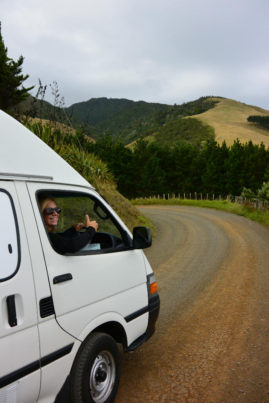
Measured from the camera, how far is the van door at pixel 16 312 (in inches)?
87.7

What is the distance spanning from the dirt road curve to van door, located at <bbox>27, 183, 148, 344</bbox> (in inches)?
25.4

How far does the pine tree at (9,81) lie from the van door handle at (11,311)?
86.7 ft

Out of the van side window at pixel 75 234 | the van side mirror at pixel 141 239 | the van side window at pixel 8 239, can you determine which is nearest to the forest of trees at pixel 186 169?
the van side window at pixel 75 234

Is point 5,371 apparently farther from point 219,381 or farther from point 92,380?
point 219,381

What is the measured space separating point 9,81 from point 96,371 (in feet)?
88.4

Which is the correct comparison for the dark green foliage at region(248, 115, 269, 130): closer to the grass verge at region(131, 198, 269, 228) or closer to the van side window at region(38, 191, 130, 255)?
the grass verge at region(131, 198, 269, 228)

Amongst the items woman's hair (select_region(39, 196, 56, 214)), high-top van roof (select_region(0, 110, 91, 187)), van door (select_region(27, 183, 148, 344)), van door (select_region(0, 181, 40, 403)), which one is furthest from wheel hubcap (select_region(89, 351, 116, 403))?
high-top van roof (select_region(0, 110, 91, 187))

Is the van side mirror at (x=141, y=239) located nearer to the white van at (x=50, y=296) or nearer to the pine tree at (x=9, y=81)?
the white van at (x=50, y=296)

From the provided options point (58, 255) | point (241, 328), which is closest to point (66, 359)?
point (58, 255)

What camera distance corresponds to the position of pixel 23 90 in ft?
92.7

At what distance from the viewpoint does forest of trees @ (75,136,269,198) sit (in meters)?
59.4

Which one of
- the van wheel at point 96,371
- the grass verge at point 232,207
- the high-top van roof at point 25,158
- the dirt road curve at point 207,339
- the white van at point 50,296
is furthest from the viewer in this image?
the grass verge at point 232,207

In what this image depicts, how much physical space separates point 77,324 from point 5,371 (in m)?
0.73

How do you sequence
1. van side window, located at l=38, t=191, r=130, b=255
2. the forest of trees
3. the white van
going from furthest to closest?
1. the forest of trees
2. van side window, located at l=38, t=191, r=130, b=255
3. the white van
